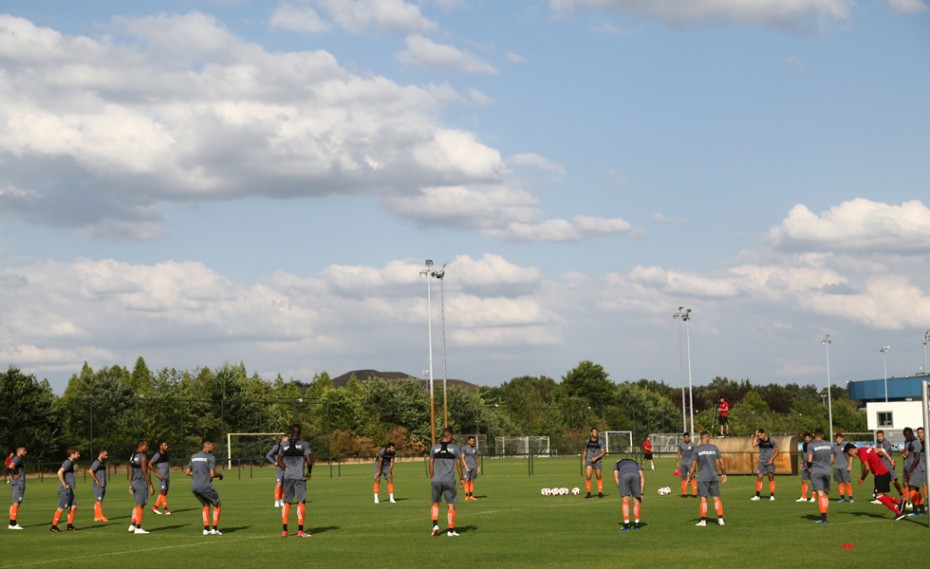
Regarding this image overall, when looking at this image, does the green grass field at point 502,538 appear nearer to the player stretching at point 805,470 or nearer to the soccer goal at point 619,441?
the player stretching at point 805,470

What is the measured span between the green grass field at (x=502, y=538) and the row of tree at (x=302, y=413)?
40.3 m

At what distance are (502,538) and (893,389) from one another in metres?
113

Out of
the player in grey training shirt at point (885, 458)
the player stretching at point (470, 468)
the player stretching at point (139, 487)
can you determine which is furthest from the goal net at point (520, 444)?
the player stretching at point (139, 487)

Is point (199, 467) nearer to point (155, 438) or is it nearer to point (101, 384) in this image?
point (155, 438)

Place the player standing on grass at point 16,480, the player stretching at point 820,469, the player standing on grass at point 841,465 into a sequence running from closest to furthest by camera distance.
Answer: the player stretching at point 820,469, the player standing on grass at point 16,480, the player standing on grass at point 841,465

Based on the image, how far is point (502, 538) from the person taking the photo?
2353cm

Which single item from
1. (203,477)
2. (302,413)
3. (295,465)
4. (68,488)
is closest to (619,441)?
(302,413)

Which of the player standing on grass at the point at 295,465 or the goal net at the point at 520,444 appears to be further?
the goal net at the point at 520,444

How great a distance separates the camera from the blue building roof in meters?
124

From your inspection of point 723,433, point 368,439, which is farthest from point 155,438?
point 723,433

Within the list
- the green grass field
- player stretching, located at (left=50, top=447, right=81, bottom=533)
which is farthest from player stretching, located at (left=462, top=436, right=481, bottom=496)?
player stretching, located at (left=50, top=447, right=81, bottom=533)

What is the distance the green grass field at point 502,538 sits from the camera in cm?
1947

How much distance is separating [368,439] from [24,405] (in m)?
31.7

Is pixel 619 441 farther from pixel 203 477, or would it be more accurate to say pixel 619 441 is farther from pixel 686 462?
pixel 203 477
